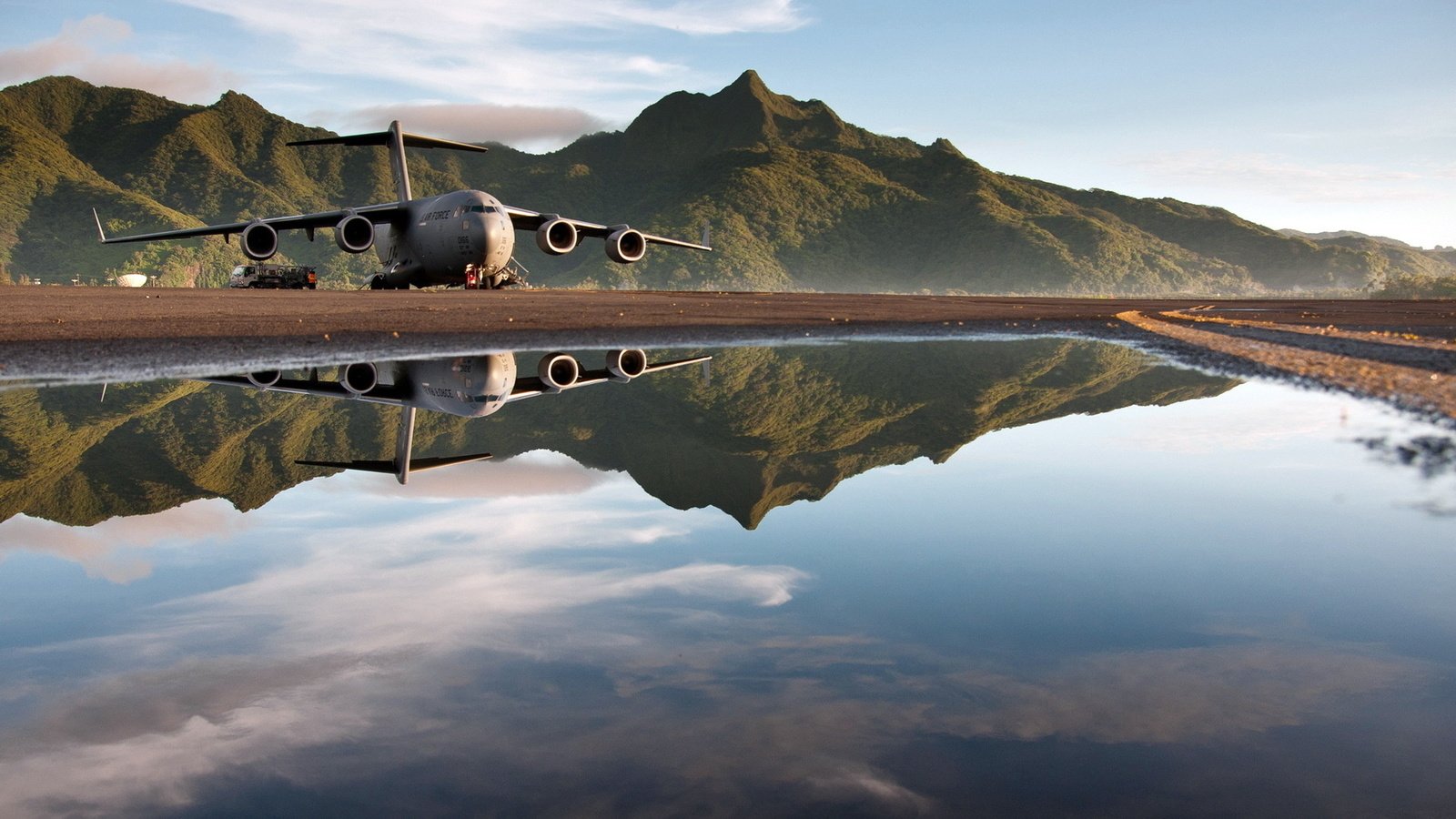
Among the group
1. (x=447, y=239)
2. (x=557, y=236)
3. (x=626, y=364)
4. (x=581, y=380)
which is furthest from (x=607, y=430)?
(x=447, y=239)

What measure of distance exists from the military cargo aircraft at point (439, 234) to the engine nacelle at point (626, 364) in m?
20.2

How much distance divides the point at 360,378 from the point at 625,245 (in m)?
27.1

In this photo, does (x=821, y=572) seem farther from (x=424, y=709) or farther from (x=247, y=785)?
(x=247, y=785)

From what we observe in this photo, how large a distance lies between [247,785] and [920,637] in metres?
2.09

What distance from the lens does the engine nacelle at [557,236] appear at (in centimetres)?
4034

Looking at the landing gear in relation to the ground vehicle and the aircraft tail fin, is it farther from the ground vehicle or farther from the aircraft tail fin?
the ground vehicle

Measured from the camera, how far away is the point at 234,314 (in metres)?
26.7

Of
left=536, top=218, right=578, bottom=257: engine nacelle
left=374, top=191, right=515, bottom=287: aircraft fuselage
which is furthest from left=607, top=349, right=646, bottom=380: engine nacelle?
left=536, top=218, right=578, bottom=257: engine nacelle

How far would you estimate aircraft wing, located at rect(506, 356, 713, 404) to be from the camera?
38.7 feet

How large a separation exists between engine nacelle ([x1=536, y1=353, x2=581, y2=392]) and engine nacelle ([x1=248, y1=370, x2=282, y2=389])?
3.22 m

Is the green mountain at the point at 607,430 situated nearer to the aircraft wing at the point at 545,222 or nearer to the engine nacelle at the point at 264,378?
the engine nacelle at the point at 264,378

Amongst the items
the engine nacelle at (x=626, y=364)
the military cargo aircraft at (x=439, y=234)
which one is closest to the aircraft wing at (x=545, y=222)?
the military cargo aircraft at (x=439, y=234)

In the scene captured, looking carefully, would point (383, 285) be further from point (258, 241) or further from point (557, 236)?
point (557, 236)

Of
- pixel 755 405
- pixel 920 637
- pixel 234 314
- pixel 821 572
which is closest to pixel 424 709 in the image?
pixel 920 637
